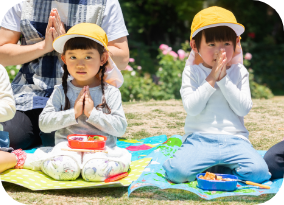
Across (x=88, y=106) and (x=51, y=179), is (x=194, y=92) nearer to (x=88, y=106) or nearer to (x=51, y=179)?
(x=88, y=106)

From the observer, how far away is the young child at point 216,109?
242cm

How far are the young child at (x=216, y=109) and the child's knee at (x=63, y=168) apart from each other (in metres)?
0.62

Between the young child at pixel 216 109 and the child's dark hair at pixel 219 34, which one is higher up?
the child's dark hair at pixel 219 34

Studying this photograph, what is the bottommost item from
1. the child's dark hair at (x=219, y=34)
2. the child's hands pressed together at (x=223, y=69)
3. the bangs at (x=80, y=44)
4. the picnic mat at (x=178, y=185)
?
the picnic mat at (x=178, y=185)

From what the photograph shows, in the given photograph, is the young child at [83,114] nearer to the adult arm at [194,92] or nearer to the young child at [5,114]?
the young child at [5,114]

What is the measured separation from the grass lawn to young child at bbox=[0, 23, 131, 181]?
172 millimetres

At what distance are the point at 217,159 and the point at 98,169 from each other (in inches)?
31.7

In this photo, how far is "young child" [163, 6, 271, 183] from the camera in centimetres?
242

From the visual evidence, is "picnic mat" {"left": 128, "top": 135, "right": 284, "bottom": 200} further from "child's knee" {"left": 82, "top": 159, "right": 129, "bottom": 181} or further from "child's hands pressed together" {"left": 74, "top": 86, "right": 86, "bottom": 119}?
"child's hands pressed together" {"left": 74, "top": 86, "right": 86, "bottom": 119}

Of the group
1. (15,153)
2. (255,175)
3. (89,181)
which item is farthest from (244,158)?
(15,153)

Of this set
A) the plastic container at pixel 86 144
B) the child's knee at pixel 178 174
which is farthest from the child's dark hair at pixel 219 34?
the plastic container at pixel 86 144

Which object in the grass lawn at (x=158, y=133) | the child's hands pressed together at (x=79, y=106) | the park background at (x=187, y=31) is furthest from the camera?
the park background at (x=187, y=31)

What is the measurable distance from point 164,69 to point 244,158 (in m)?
4.20

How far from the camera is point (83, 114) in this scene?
2.68m
